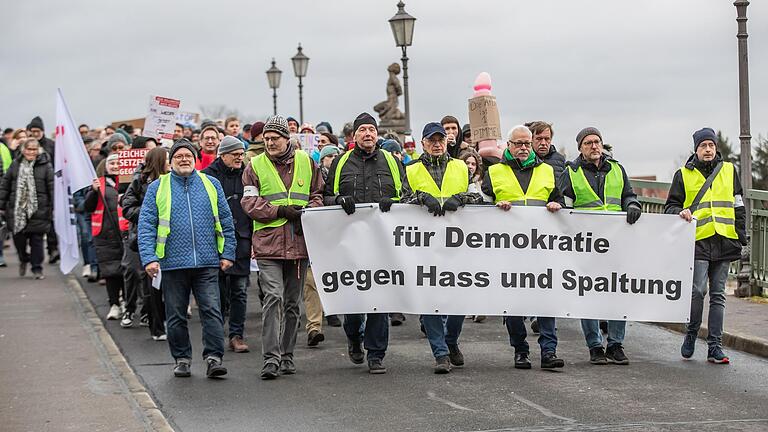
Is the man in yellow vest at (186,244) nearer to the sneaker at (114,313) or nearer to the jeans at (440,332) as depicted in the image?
the jeans at (440,332)

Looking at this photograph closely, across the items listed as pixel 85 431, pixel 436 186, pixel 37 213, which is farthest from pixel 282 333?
pixel 37 213

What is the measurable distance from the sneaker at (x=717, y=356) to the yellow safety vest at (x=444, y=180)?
255 cm

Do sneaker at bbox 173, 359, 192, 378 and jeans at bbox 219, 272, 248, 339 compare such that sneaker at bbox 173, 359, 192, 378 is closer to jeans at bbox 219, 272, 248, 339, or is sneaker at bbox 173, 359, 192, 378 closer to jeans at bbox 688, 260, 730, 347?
jeans at bbox 219, 272, 248, 339

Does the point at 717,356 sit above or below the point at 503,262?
below

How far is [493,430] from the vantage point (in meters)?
8.64

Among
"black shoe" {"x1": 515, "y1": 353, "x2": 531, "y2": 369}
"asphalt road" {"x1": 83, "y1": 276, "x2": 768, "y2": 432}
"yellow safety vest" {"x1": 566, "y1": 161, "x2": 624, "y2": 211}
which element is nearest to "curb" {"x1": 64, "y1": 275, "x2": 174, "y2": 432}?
"asphalt road" {"x1": 83, "y1": 276, "x2": 768, "y2": 432}

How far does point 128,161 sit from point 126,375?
394 centimetres

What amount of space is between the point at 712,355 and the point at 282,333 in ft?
12.1

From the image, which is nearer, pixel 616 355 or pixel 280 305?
pixel 280 305

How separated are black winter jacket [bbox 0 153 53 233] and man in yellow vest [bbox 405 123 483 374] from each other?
1019 cm

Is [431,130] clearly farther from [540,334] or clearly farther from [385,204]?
[540,334]

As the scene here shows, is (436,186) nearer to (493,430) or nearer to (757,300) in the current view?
(493,430)

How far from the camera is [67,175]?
17422mm

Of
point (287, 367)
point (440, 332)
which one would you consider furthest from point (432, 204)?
point (287, 367)
